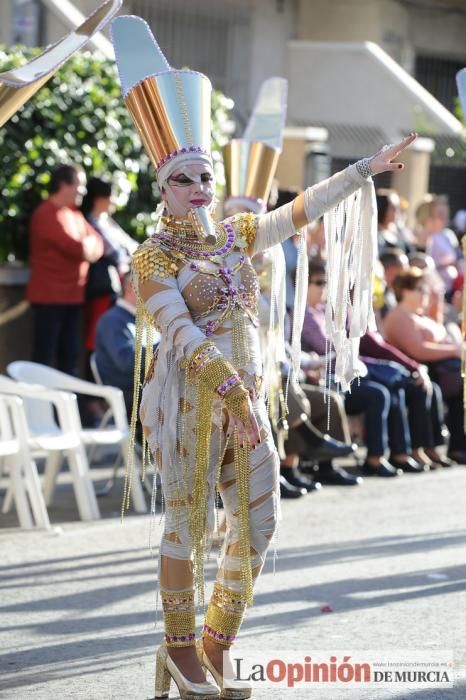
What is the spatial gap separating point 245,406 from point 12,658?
5.15ft

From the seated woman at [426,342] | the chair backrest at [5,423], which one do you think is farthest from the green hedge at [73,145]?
the chair backrest at [5,423]

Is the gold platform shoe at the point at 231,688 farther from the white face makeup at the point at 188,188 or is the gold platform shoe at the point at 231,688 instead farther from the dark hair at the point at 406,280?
the dark hair at the point at 406,280

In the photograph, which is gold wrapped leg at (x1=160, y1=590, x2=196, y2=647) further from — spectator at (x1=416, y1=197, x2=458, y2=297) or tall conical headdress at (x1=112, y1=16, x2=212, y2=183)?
spectator at (x1=416, y1=197, x2=458, y2=297)

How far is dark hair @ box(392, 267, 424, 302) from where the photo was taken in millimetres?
11430

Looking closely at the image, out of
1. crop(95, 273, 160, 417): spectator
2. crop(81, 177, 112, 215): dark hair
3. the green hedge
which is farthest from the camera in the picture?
the green hedge

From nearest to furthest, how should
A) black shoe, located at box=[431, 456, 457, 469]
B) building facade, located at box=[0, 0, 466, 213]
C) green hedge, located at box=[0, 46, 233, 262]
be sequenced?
black shoe, located at box=[431, 456, 457, 469] → green hedge, located at box=[0, 46, 233, 262] → building facade, located at box=[0, 0, 466, 213]

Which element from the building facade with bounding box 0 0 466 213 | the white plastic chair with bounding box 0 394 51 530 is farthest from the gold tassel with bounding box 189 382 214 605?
the building facade with bounding box 0 0 466 213

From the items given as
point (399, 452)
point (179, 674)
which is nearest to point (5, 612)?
point (179, 674)

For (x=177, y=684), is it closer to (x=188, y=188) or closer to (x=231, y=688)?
(x=231, y=688)

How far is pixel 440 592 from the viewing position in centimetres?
734

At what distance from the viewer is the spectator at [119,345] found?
9.70 metres

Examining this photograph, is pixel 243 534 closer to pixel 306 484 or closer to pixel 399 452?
pixel 306 484

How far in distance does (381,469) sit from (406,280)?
4.82ft

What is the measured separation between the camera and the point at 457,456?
11.9 m
